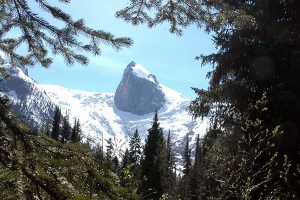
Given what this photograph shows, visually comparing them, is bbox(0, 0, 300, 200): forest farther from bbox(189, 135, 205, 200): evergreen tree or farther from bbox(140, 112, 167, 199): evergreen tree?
bbox(140, 112, 167, 199): evergreen tree

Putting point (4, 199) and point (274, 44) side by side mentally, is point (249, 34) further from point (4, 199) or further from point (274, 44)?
point (4, 199)

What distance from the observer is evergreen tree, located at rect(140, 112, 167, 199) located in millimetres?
26438

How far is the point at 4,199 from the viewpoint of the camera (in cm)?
173

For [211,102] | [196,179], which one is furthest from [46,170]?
[196,179]

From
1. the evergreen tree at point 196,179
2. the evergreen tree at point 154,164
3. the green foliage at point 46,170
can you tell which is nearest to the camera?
the green foliage at point 46,170

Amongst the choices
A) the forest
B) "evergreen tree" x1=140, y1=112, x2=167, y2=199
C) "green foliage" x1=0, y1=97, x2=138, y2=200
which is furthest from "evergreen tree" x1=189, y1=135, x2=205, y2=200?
"green foliage" x1=0, y1=97, x2=138, y2=200

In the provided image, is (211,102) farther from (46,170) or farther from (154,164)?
(154,164)

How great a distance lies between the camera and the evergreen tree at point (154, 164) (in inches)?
1041

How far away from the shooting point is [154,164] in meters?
26.7

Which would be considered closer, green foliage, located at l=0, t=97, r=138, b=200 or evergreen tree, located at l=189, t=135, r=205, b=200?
green foliage, located at l=0, t=97, r=138, b=200

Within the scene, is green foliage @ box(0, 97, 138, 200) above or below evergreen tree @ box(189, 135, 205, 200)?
above

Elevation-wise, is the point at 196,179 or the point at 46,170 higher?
the point at 46,170

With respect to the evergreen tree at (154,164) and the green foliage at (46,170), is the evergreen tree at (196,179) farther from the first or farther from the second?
the green foliage at (46,170)

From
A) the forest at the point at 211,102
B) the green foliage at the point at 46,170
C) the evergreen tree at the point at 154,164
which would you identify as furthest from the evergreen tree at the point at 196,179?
the green foliage at the point at 46,170
